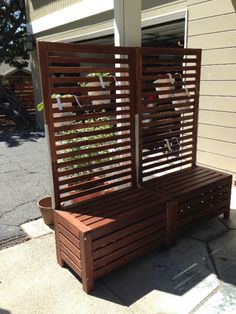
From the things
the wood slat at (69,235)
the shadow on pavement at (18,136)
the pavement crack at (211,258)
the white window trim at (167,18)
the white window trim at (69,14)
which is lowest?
the pavement crack at (211,258)

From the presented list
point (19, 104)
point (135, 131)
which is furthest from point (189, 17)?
point (19, 104)

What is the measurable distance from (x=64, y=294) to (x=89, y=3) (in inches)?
243

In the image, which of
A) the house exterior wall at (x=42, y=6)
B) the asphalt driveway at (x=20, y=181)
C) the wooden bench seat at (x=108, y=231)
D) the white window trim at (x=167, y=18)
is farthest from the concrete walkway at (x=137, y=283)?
the house exterior wall at (x=42, y=6)

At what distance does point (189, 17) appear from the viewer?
455 centimetres

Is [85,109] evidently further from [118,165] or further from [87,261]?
[87,261]

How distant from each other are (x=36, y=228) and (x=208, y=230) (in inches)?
74.2

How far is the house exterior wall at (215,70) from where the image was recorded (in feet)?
13.6

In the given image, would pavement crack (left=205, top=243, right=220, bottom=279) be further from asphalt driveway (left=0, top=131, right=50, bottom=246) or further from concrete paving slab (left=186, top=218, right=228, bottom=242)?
asphalt driveway (left=0, top=131, right=50, bottom=246)

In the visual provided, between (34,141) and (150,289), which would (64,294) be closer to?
(150,289)

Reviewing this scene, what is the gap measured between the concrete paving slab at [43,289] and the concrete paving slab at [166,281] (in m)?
0.12

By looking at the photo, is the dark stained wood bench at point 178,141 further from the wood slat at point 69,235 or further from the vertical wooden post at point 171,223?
the wood slat at point 69,235

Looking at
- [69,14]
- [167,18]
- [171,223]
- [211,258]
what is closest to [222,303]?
[211,258]

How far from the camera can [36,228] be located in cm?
343

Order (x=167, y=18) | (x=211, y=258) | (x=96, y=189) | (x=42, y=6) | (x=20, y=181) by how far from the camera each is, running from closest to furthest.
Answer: (x=211, y=258)
(x=96, y=189)
(x=167, y=18)
(x=20, y=181)
(x=42, y=6)
